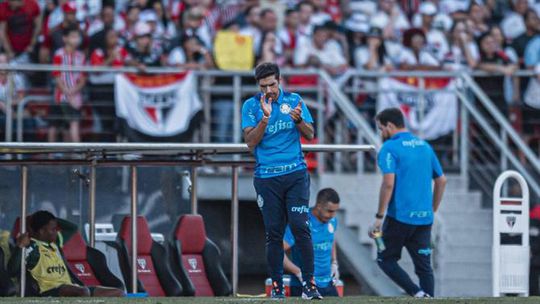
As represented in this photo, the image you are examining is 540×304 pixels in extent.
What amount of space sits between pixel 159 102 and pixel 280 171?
23.8ft

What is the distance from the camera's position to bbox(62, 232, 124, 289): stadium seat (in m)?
14.2

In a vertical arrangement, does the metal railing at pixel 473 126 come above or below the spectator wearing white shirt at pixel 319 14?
below

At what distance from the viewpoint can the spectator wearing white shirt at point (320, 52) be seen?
19641 mm

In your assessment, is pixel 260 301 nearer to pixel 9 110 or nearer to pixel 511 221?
pixel 511 221

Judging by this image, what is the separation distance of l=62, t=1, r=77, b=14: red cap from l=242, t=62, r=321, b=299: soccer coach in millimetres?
8375

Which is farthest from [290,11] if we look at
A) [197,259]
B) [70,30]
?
[197,259]

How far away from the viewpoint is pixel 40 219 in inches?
552

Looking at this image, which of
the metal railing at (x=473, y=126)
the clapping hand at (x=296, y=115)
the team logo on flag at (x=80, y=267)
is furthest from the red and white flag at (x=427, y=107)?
the clapping hand at (x=296, y=115)

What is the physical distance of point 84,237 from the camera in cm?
1462

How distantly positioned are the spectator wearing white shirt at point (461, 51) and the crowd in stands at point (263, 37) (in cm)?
2

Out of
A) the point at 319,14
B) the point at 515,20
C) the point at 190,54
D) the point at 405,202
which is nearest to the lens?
the point at 405,202

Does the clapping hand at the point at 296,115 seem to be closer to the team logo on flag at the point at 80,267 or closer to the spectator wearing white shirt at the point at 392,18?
the team logo on flag at the point at 80,267

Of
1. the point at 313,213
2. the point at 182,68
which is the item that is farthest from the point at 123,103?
the point at 313,213

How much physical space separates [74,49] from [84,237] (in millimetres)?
5166
